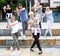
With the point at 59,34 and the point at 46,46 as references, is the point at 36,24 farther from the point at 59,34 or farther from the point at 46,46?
the point at 59,34

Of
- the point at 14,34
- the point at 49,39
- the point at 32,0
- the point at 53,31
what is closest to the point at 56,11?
the point at 32,0

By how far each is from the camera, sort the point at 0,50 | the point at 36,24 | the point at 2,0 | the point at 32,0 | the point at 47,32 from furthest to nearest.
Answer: the point at 32,0 < the point at 2,0 < the point at 47,32 < the point at 0,50 < the point at 36,24

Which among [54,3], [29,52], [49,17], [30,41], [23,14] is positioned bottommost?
[29,52]

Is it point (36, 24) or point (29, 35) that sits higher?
point (36, 24)

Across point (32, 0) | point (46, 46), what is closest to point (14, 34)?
point (46, 46)

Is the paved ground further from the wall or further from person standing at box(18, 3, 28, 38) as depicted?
the wall

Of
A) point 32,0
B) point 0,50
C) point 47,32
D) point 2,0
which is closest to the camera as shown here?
point 0,50

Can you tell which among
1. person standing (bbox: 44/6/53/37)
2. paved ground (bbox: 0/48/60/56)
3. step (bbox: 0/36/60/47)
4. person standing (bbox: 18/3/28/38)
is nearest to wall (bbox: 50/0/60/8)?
person standing (bbox: 44/6/53/37)

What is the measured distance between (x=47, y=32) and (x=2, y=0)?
818 cm

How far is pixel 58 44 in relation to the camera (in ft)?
45.6

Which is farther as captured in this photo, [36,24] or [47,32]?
[47,32]

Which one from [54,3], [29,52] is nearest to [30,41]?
[29,52]

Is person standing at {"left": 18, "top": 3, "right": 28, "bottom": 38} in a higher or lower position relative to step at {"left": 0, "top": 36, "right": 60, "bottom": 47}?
higher

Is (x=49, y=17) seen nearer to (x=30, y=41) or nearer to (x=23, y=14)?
(x=23, y=14)
